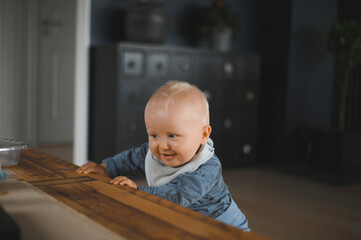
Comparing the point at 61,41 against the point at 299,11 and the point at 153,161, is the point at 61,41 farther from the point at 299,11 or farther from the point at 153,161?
the point at 153,161

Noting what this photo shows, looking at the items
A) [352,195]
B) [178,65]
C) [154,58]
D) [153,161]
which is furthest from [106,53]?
[153,161]

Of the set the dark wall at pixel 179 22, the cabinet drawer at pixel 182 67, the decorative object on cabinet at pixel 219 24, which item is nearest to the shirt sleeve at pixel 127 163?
the cabinet drawer at pixel 182 67

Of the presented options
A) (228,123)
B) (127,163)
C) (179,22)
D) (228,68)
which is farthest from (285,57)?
(127,163)

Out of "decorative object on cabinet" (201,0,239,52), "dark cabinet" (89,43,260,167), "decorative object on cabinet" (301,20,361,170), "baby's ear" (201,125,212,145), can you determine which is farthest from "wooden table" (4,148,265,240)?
"decorative object on cabinet" (301,20,361,170)

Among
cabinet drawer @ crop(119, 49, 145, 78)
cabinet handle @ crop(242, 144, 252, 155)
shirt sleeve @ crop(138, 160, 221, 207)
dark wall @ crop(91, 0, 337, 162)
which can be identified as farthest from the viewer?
dark wall @ crop(91, 0, 337, 162)

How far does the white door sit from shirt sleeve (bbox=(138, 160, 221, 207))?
443cm

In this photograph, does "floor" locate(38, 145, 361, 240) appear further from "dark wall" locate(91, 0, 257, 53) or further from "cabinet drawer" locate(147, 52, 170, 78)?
"dark wall" locate(91, 0, 257, 53)

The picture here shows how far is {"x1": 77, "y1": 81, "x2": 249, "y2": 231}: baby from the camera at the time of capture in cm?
97

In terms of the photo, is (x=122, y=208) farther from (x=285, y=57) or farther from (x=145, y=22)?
(x=285, y=57)

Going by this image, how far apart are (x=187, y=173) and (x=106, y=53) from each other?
2839 millimetres

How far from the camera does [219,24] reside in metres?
4.18

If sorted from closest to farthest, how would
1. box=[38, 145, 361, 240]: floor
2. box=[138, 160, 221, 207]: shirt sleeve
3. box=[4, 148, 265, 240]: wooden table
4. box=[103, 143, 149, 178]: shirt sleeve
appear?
box=[4, 148, 265, 240]: wooden table
box=[138, 160, 221, 207]: shirt sleeve
box=[103, 143, 149, 178]: shirt sleeve
box=[38, 145, 361, 240]: floor

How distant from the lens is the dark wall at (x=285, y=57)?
455cm

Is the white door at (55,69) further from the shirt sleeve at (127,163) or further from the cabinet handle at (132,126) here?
the shirt sleeve at (127,163)
